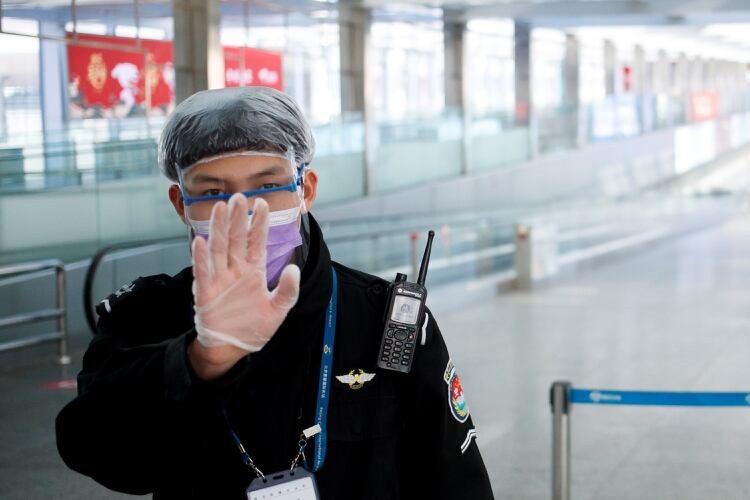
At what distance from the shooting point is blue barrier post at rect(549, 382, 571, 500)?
4133mm

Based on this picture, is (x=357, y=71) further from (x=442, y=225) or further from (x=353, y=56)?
(x=442, y=225)

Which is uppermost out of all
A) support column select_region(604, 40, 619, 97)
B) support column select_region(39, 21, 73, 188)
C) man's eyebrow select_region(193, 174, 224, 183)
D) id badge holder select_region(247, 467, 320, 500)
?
support column select_region(604, 40, 619, 97)

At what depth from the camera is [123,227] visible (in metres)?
10.5

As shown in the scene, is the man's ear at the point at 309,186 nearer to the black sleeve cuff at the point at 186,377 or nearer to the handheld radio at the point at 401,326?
the handheld radio at the point at 401,326

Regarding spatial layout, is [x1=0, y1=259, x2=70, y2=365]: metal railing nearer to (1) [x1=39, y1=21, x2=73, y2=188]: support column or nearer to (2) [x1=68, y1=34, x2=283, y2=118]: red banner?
(1) [x1=39, y1=21, x2=73, y2=188]: support column

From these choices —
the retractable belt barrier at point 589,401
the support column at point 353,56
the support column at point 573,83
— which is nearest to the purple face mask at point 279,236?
the retractable belt barrier at point 589,401

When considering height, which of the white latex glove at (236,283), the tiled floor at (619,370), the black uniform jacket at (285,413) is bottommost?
the tiled floor at (619,370)

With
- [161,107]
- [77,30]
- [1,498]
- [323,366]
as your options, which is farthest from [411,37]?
[323,366]

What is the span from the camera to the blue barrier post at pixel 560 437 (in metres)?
4.13

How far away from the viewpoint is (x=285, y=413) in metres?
1.66

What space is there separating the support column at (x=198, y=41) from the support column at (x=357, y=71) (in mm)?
5104

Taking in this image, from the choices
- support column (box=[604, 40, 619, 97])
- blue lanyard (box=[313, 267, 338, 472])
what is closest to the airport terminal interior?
blue lanyard (box=[313, 267, 338, 472])

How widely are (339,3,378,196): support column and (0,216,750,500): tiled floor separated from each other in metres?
6.41

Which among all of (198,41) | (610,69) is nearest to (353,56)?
(198,41)
